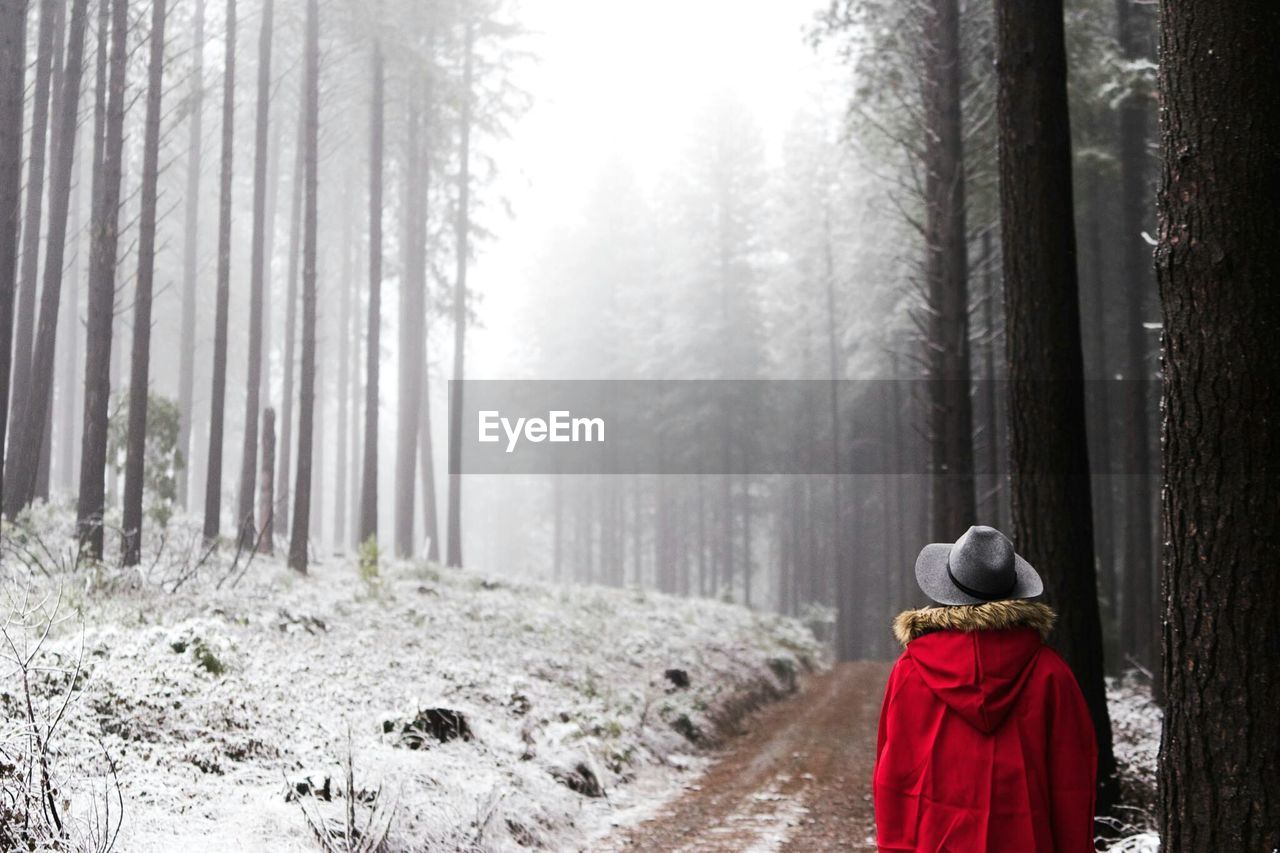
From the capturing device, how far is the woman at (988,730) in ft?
11.4

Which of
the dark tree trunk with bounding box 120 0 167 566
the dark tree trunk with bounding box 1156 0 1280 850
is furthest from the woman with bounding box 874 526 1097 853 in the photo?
the dark tree trunk with bounding box 120 0 167 566

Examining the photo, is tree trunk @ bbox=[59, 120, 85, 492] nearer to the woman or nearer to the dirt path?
the dirt path

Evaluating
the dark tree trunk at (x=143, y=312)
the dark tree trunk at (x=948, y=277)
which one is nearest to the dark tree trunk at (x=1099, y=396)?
the dark tree trunk at (x=948, y=277)

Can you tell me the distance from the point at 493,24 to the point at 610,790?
20.0 metres

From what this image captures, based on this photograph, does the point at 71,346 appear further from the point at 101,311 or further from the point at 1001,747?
the point at 1001,747

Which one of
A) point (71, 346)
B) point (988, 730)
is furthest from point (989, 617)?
point (71, 346)

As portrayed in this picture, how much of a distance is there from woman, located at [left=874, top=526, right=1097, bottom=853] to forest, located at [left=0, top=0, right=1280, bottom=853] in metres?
1.05

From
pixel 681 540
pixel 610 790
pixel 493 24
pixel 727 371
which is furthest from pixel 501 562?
pixel 610 790

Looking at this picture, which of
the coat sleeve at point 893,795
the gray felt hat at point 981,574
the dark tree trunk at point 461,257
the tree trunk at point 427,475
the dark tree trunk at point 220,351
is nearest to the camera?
the gray felt hat at point 981,574

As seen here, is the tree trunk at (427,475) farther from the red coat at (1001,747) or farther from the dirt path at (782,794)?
the red coat at (1001,747)

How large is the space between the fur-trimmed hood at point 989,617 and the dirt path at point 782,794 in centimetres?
437

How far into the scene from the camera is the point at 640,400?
112 feet

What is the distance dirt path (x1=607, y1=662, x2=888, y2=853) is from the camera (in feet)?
24.8

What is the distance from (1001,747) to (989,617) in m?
0.49
